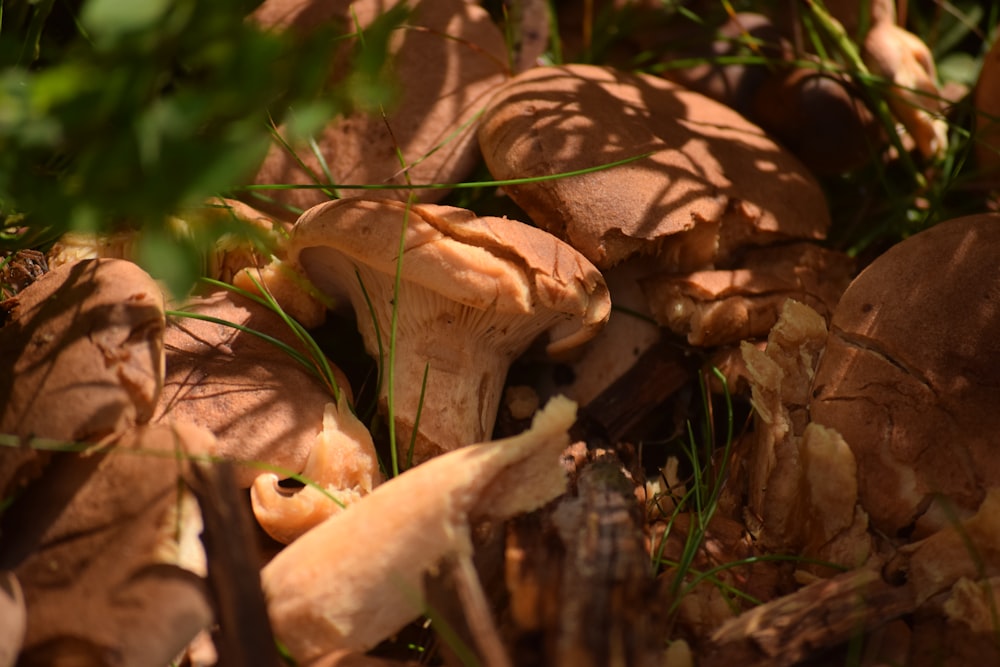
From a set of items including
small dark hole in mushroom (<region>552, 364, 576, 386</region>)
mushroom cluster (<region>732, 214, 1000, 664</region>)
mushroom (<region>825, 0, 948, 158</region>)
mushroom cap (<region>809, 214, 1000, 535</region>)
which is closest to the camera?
mushroom cluster (<region>732, 214, 1000, 664</region>)

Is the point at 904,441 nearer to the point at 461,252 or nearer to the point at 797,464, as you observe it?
the point at 797,464

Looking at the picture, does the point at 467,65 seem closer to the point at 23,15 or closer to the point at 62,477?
the point at 23,15

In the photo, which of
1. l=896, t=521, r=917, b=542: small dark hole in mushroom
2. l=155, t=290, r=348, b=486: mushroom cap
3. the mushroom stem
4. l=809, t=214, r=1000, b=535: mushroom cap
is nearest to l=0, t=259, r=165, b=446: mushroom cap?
l=155, t=290, r=348, b=486: mushroom cap

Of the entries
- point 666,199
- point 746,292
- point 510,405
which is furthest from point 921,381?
point 510,405

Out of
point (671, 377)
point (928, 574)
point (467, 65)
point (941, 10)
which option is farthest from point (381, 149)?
point (941, 10)

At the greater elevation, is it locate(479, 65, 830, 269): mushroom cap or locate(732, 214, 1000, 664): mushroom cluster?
locate(479, 65, 830, 269): mushroom cap

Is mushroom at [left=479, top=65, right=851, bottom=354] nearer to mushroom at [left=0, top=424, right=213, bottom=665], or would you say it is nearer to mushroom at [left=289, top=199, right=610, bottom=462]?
mushroom at [left=289, top=199, right=610, bottom=462]

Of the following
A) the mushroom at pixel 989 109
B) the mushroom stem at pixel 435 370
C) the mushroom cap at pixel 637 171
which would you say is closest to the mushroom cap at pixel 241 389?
the mushroom stem at pixel 435 370
